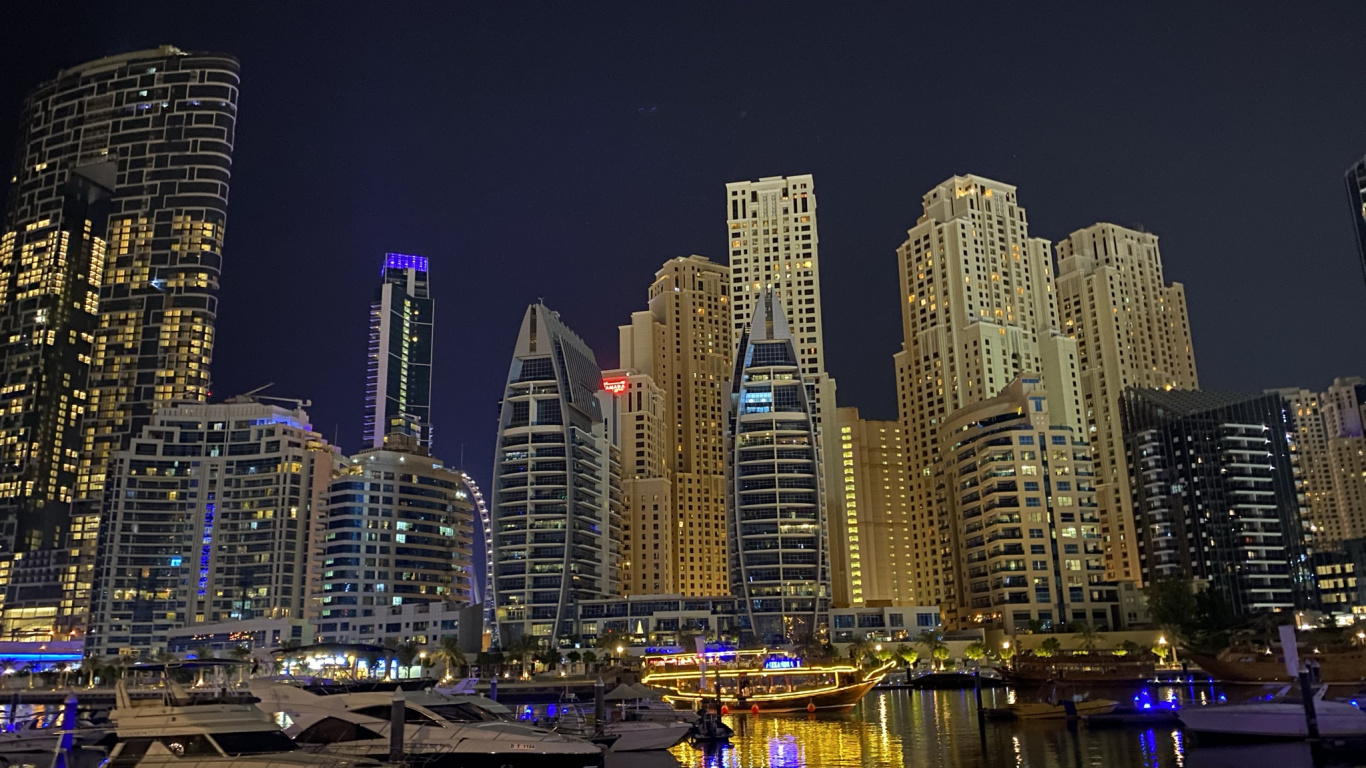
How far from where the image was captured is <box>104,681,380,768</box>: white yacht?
4519 centimetres

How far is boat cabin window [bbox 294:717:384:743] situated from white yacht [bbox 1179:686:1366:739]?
5077 centimetres

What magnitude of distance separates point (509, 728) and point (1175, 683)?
98.3m

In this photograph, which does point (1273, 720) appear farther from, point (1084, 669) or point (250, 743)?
point (250, 743)

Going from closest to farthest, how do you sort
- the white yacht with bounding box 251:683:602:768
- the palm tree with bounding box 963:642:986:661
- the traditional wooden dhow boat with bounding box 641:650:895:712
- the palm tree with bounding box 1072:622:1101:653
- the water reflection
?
the white yacht with bounding box 251:683:602:768 < the water reflection < the traditional wooden dhow boat with bounding box 641:650:895:712 < the palm tree with bounding box 1072:622:1101:653 < the palm tree with bounding box 963:642:986:661

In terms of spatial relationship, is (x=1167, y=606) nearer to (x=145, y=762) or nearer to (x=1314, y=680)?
(x=1314, y=680)

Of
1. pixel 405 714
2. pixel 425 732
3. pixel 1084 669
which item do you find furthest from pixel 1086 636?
pixel 405 714

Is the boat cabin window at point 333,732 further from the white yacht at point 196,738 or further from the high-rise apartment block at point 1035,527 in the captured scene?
the high-rise apartment block at point 1035,527

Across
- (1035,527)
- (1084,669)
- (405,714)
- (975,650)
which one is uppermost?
(1035,527)

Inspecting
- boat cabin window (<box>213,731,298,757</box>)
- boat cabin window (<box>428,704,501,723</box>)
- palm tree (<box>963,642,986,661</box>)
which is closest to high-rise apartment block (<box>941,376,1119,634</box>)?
palm tree (<box>963,642,986,661</box>)

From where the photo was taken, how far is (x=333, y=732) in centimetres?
5322

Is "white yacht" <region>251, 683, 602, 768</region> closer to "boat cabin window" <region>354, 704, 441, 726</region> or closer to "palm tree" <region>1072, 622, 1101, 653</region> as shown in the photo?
"boat cabin window" <region>354, 704, 441, 726</region>

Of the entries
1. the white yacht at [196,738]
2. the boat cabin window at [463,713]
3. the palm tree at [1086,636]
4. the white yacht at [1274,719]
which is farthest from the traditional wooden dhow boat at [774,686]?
the palm tree at [1086,636]

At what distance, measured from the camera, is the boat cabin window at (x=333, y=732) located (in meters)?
53.0

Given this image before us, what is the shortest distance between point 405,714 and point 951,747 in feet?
119
